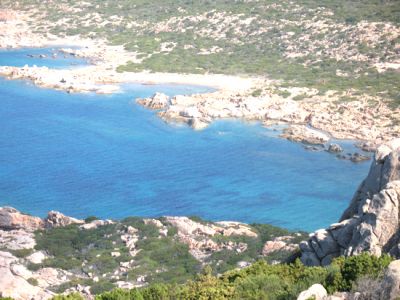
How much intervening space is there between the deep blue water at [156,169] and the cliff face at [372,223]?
1922cm

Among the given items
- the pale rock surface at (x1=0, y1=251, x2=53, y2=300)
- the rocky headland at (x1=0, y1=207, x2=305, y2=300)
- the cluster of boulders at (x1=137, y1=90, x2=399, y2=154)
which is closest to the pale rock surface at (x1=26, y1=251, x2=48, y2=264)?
the rocky headland at (x1=0, y1=207, x2=305, y2=300)

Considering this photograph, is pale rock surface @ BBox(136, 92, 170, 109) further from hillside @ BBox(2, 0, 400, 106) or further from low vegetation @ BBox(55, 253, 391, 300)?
low vegetation @ BBox(55, 253, 391, 300)

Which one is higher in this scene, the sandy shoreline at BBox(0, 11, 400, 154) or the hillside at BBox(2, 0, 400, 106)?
the hillside at BBox(2, 0, 400, 106)

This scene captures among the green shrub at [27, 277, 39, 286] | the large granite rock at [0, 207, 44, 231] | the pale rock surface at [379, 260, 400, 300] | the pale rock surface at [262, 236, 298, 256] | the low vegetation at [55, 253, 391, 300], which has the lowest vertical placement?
the large granite rock at [0, 207, 44, 231]

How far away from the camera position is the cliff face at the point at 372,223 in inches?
986

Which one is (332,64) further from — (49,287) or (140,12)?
(49,287)

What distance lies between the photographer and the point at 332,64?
86438mm

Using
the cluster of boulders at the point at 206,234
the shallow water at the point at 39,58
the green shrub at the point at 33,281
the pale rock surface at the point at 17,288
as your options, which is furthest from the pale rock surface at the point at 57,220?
the shallow water at the point at 39,58

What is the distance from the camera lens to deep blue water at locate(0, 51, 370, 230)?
1980 inches

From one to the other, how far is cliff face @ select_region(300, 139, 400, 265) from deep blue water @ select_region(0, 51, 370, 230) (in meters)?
19.2

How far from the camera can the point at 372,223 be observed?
25.2 metres

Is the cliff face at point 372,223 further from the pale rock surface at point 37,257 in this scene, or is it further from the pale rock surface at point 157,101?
the pale rock surface at point 157,101

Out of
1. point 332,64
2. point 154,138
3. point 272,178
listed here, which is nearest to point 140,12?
point 332,64

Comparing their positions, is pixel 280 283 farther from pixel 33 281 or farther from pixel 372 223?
pixel 33 281
